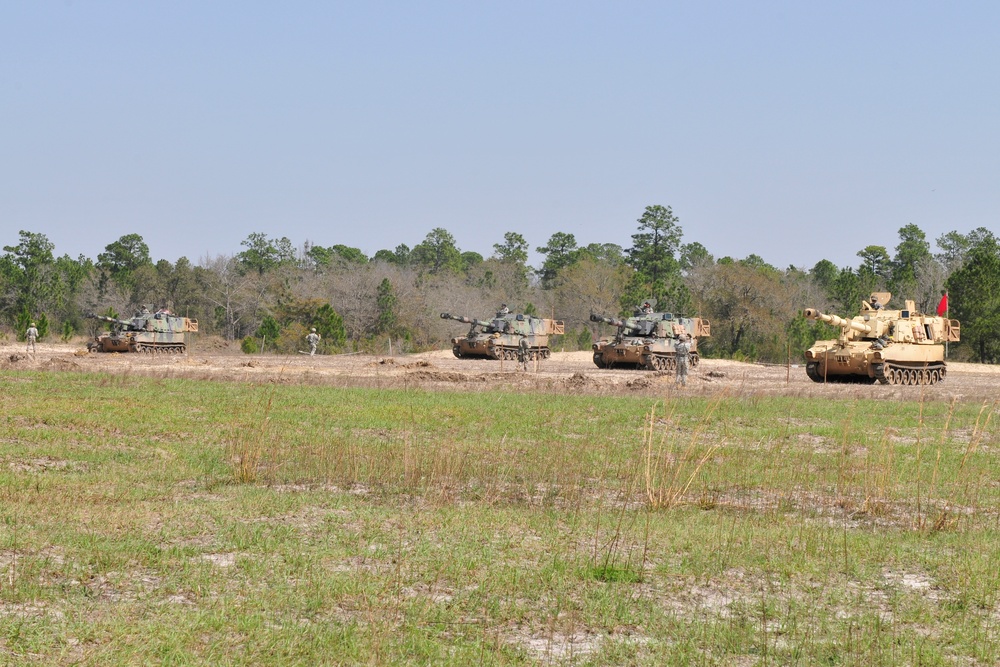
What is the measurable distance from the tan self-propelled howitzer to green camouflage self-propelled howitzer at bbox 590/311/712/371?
7262 millimetres

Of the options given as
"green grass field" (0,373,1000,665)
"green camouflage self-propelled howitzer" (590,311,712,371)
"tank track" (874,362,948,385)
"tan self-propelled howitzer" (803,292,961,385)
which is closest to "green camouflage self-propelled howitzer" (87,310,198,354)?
"green camouflage self-propelled howitzer" (590,311,712,371)

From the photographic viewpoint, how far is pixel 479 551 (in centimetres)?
947

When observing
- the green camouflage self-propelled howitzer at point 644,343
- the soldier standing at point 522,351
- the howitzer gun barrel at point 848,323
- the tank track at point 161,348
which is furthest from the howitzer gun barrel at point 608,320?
the tank track at point 161,348

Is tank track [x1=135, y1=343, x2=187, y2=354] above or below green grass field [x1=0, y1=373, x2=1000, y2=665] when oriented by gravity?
above

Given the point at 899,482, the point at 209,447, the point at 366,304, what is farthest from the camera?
the point at 366,304

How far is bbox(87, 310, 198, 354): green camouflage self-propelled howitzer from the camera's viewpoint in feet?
162

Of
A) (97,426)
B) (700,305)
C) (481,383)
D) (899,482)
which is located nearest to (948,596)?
(899,482)

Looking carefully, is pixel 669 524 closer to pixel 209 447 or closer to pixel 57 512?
pixel 57 512

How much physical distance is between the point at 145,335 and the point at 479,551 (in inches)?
1695

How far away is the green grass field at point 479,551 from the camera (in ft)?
23.3

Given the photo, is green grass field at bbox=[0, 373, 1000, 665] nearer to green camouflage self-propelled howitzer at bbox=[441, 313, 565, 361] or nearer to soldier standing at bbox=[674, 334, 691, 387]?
soldier standing at bbox=[674, 334, 691, 387]

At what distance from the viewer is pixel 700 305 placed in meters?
68.1

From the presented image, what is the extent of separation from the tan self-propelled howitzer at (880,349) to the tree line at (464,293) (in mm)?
14536

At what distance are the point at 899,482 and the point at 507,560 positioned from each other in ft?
20.3
